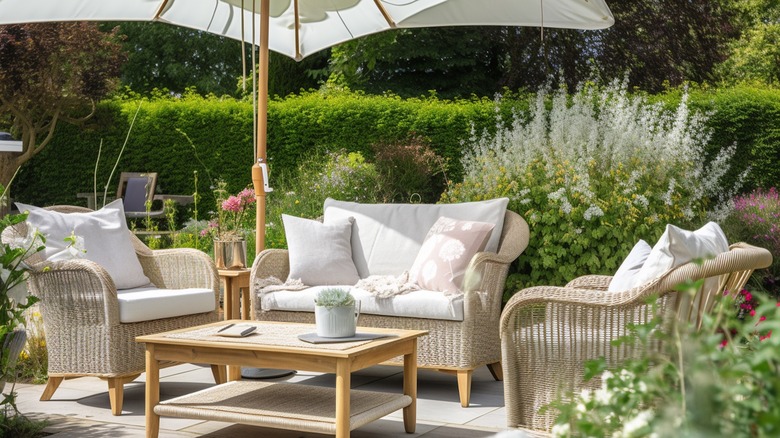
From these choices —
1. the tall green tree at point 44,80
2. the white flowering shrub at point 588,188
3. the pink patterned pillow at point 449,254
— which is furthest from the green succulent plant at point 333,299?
the tall green tree at point 44,80

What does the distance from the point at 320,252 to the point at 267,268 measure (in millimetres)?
300

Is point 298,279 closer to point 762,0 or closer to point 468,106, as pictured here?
point 468,106

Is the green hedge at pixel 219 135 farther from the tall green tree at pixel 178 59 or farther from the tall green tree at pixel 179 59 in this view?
the tall green tree at pixel 178 59

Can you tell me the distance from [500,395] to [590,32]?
9281mm

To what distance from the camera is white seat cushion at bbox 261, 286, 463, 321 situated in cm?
438

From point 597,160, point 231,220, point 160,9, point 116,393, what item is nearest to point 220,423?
point 116,393

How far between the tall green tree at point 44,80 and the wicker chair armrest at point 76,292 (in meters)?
7.26

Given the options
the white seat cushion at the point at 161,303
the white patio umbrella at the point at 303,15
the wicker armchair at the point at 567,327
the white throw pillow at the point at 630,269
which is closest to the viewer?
the wicker armchair at the point at 567,327

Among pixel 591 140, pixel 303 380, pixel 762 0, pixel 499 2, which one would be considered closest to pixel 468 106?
pixel 591 140

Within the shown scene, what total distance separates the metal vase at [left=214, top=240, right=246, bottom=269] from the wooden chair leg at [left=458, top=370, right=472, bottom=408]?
1.54m

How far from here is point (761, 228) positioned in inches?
274

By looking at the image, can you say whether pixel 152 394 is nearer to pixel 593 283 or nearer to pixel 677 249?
pixel 593 283

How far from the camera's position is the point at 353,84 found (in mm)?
13883

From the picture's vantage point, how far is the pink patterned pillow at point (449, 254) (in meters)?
4.61
